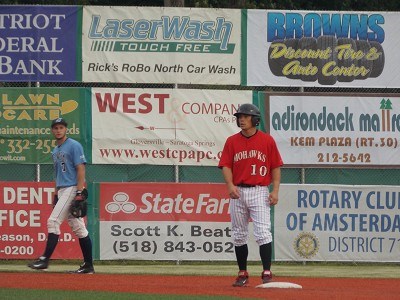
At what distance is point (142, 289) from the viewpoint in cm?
1209

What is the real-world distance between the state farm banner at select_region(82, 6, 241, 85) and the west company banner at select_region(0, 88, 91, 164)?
0.50 meters

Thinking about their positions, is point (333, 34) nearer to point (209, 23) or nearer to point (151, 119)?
point (209, 23)

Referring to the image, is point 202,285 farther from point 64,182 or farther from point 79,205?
point 64,182

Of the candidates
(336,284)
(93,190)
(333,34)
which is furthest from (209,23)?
(336,284)

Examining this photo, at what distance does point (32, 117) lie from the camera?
698 inches

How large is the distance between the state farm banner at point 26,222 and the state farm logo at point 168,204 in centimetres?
90

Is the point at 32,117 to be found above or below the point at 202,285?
above

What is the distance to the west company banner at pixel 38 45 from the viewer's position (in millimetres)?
17781

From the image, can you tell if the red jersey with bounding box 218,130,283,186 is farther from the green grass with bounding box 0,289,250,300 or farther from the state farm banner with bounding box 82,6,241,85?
the state farm banner with bounding box 82,6,241,85

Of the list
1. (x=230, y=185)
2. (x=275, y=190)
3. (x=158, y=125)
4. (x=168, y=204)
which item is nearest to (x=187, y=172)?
(x=168, y=204)

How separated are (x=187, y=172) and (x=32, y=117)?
8.70 feet

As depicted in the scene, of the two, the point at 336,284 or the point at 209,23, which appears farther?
the point at 209,23

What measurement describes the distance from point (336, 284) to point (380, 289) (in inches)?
35.5

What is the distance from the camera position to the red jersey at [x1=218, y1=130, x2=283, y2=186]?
12438mm
